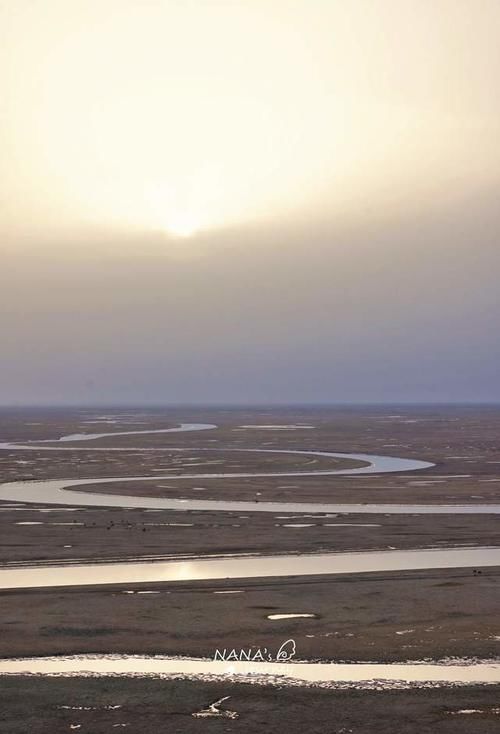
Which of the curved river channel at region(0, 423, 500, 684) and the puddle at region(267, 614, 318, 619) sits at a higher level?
the puddle at region(267, 614, 318, 619)

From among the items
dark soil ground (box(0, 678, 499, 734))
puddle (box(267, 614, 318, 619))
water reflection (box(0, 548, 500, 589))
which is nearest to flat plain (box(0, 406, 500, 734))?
dark soil ground (box(0, 678, 499, 734))

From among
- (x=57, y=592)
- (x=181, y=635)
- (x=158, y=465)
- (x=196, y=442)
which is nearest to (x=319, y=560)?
(x=57, y=592)

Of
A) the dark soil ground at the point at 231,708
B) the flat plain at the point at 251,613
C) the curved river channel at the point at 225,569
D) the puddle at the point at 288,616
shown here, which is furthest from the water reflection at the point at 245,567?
the dark soil ground at the point at 231,708

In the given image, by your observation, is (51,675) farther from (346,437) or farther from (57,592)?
(346,437)
